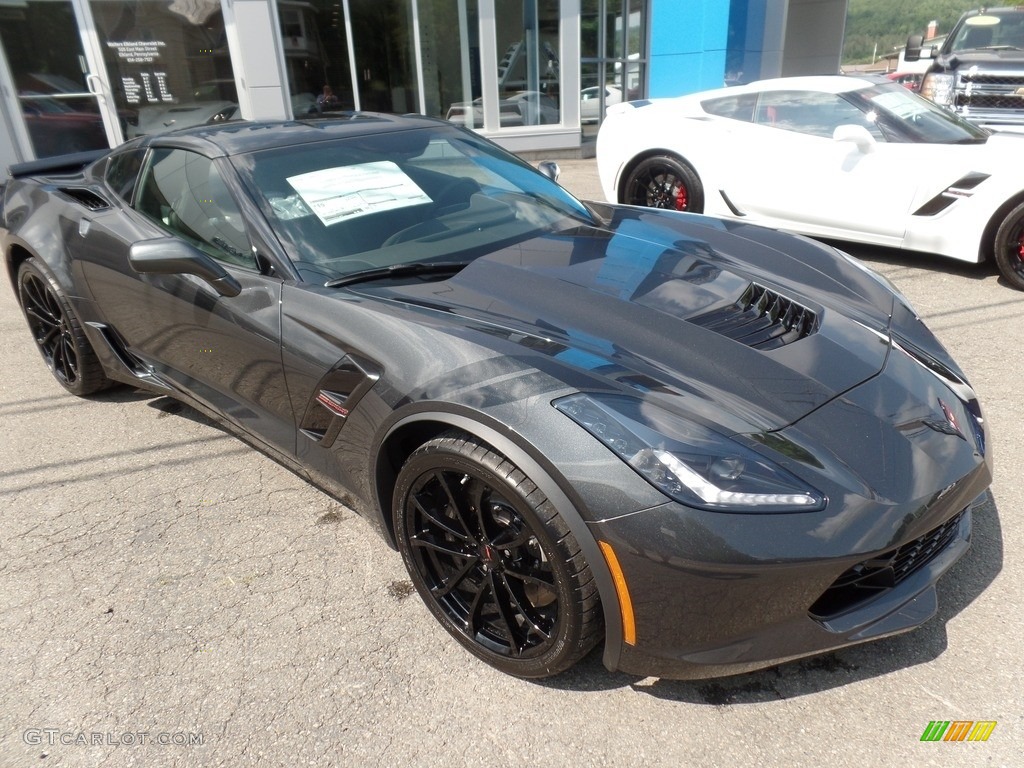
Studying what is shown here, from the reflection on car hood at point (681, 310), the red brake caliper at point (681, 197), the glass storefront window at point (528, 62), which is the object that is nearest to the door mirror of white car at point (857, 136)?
the red brake caliper at point (681, 197)

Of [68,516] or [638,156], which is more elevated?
[638,156]

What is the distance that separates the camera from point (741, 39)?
44.8ft

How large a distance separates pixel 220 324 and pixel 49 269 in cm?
159

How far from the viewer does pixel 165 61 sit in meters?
9.80

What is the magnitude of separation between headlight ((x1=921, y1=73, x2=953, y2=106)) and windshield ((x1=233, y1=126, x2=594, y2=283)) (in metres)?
7.03

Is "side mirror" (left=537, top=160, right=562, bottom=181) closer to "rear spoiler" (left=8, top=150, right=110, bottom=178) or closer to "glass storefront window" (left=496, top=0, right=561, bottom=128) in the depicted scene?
"rear spoiler" (left=8, top=150, right=110, bottom=178)

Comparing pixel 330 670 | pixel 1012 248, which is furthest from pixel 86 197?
pixel 1012 248

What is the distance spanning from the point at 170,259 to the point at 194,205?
0.60 metres

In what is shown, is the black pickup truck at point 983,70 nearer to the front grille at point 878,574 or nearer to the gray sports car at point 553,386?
the gray sports car at point 553,386

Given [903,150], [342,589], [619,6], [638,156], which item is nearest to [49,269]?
[342,589]

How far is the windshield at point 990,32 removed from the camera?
9.16m

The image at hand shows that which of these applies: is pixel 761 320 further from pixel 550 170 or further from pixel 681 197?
pixel 681 197

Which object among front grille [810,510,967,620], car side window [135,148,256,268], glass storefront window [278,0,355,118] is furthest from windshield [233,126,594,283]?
glass storefront window [278,0,355,118]

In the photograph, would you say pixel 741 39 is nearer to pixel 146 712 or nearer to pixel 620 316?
pixel 620 316
